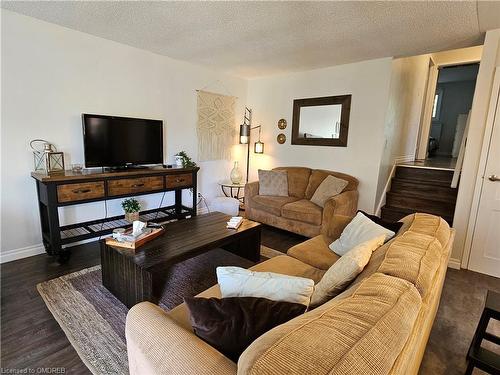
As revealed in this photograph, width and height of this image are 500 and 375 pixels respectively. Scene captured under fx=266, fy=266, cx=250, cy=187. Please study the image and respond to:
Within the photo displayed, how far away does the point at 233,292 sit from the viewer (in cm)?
Result: 111

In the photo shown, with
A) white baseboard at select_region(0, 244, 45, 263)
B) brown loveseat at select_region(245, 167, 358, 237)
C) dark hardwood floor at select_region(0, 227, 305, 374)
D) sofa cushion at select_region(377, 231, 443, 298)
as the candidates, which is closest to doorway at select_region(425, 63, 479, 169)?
brown loveseat at select_region(245, 167, 358, 237)

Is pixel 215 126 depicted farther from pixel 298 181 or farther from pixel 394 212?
pixel 394 212

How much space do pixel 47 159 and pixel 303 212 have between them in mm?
2939

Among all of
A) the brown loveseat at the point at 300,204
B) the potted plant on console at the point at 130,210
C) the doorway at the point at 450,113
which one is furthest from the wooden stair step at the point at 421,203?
the doorway at the point at 450,113

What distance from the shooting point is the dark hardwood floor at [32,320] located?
5.18 ft

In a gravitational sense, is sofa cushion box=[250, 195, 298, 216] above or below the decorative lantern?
below

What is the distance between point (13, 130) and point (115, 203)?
4.32 feet

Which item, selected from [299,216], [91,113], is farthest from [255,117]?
[91,113]

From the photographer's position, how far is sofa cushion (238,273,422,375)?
1.95 ft

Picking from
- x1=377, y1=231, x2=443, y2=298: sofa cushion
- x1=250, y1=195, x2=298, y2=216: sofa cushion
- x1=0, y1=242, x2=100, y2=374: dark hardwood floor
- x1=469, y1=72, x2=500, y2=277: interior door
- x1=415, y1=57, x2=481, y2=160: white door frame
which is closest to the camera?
x1=377, y1=231, x2=443, y2=298: sofa cushion

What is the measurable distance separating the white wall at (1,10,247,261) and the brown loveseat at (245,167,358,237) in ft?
6.41

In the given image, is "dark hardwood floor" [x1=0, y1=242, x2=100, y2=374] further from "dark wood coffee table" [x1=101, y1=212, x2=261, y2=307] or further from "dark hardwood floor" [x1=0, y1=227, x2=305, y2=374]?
"dark wood coffee table" [x1=101, y1=212, x2=261, y2=307]

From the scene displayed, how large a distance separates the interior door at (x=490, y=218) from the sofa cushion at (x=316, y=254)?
1.89 m

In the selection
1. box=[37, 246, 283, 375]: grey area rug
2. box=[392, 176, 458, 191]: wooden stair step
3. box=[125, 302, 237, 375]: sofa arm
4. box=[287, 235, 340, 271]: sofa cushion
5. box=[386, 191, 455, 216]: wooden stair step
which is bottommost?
box=[37, 246, 283, 375]: grey area rug
